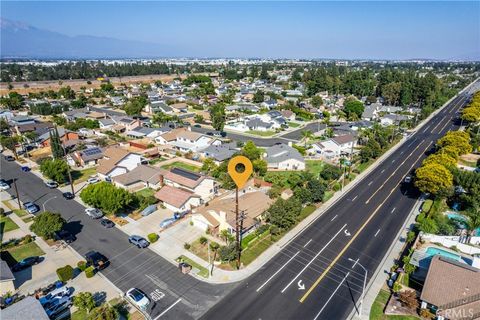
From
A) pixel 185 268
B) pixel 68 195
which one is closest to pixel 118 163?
pixel 68 195

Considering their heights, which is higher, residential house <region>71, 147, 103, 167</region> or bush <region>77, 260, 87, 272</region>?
residential house <region>71, 147, 103, 167</region>

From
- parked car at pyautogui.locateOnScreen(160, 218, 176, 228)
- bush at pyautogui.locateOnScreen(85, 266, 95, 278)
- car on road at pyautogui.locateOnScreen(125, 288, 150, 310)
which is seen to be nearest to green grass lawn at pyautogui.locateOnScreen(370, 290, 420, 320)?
car on road at pyautogui.locateOnScreen(125, 288, 150, 310)

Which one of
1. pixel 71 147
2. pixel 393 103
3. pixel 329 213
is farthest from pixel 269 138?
pixel 393 103

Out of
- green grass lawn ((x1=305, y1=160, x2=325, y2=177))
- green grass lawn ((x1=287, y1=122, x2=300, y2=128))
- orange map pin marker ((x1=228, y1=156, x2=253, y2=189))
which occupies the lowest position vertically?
green grass lawn ((x1=305, y1=160, x2=325, y2=177))

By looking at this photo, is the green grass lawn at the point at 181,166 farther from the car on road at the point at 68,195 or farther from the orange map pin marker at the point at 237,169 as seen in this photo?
the orange map pin marker at the point at 237,169

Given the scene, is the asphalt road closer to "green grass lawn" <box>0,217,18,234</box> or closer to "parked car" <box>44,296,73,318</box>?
"parked car" <box>44,296,73,318</box>
